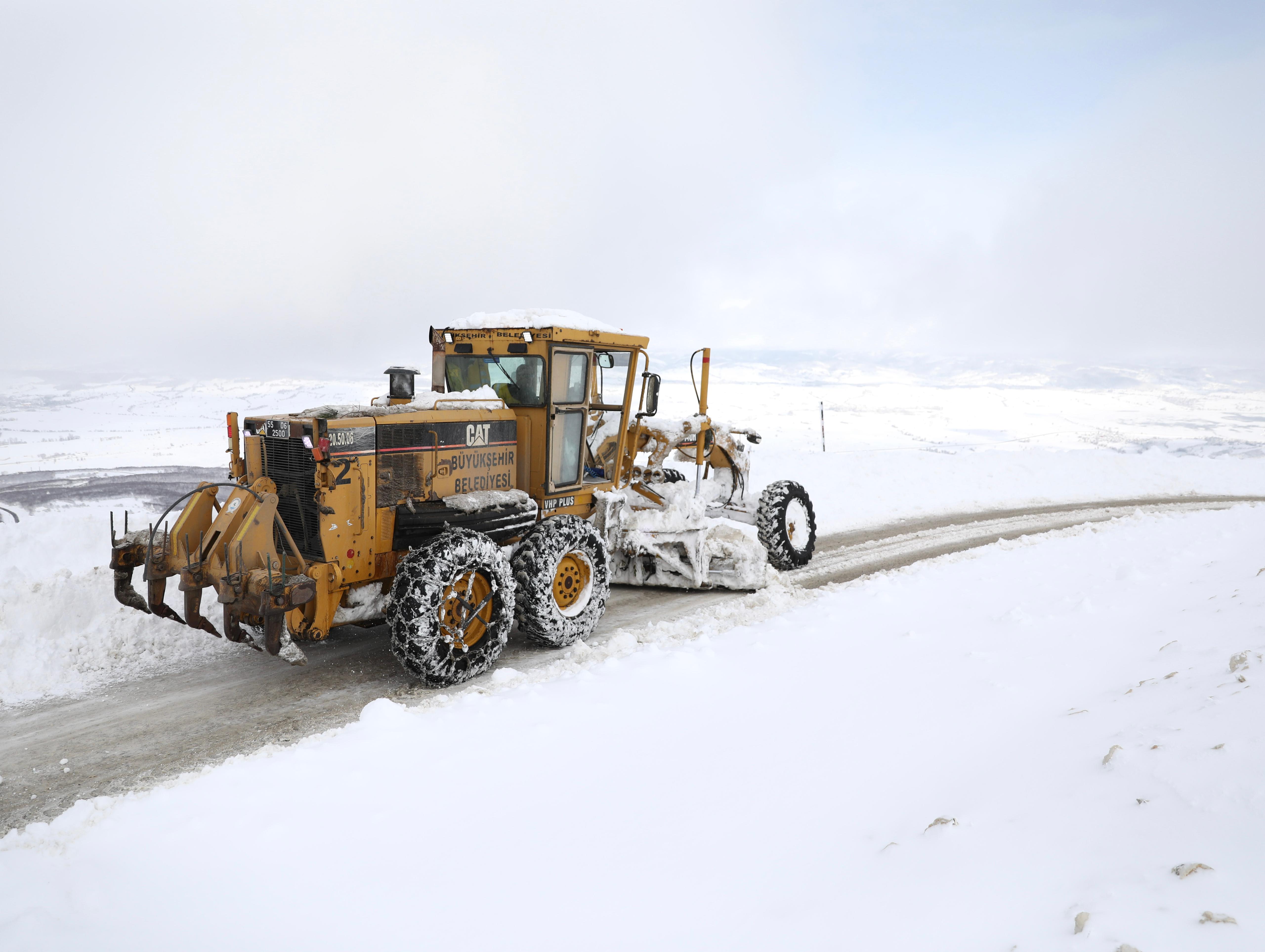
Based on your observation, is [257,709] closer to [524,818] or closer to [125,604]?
[125,604]

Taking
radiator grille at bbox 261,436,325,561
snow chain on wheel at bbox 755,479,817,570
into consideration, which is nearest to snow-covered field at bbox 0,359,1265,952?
radiator grille at bbox 261,436,325,561

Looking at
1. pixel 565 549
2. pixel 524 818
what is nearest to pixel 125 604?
pixel 565 549

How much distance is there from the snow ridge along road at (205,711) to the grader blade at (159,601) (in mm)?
638

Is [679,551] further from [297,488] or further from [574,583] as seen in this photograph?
[297,488]

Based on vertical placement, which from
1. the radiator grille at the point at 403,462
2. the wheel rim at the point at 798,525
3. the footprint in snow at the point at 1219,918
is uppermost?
the radiator grille at the point at 403,462

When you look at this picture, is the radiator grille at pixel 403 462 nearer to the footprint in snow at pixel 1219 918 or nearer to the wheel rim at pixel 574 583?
the wheel rim at pixel 574 583

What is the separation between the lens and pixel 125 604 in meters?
5.95

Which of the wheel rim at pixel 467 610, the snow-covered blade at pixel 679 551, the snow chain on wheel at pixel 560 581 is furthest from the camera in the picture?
the snow-covered blade at pixel 679 551

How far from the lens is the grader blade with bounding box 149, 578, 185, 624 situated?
559 centimetres

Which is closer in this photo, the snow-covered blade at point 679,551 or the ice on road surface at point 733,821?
the ice on road surface at point 733,821

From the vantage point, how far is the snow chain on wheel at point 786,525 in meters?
9.75

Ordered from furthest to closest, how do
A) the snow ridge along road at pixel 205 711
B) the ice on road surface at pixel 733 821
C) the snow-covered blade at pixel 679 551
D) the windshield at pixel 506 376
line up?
the snow-covered blade at pixel 679 551
the windshield at pixel 506 376
the snow ridge along road at pixel 205 711
the ice on road surface at pixel 733 821

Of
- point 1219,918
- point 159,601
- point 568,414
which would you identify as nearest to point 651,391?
point 568,414

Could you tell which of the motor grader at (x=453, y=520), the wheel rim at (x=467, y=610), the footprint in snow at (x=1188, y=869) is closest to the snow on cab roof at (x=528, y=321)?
the motor grader at (x=453, y=520)
